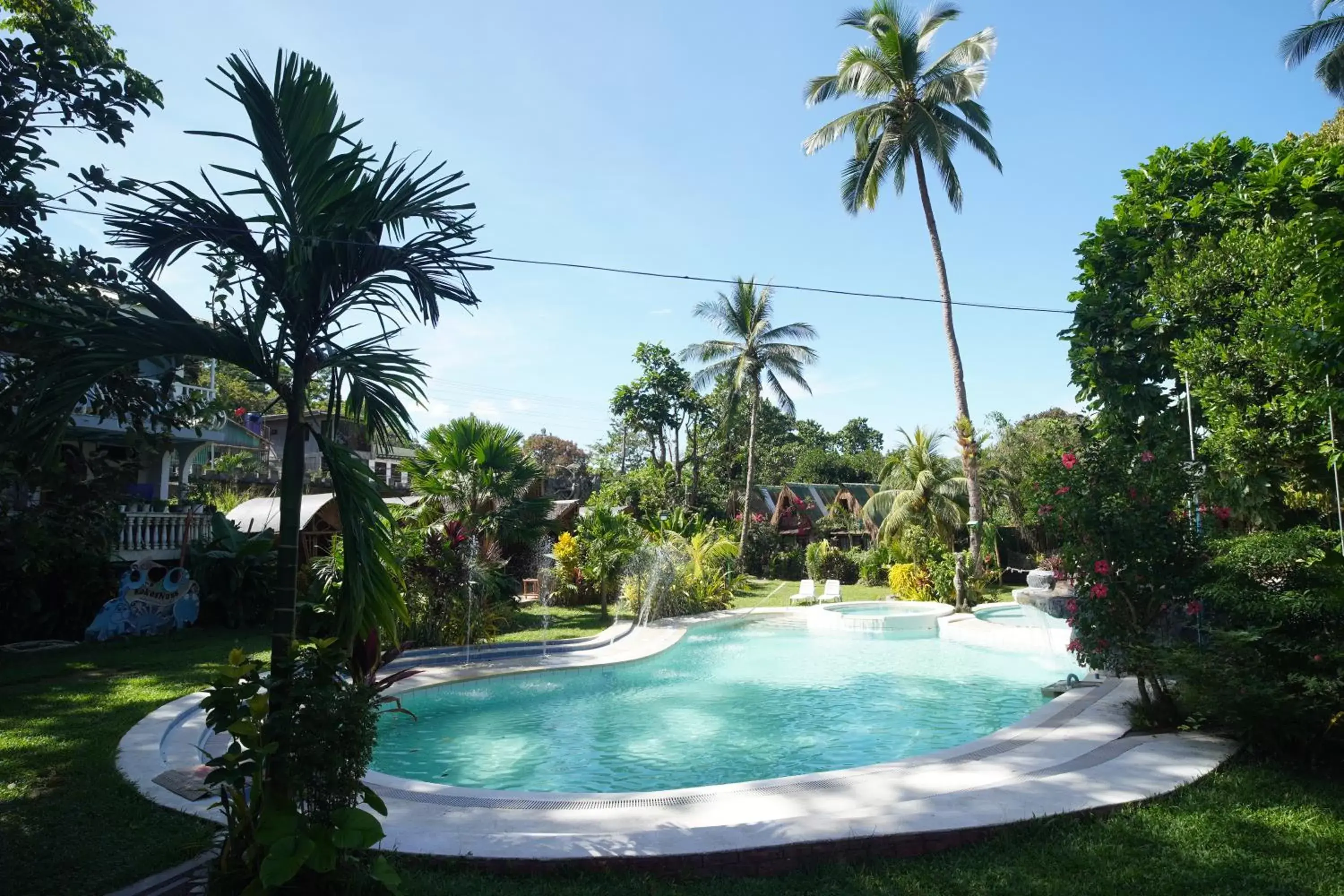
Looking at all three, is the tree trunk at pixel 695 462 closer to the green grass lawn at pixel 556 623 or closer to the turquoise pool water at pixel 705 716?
the green grass lawn at pixel 556 623

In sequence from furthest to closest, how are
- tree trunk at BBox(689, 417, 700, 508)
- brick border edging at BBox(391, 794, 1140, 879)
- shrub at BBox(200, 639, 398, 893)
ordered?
tree trunk at BBox(689, 417, 700, 508)
brick border edging at BBox(391, 794, 1140, 879)
shrub at BBox(200, 639, 398, 893)

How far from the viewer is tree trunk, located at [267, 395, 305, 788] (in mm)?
3998

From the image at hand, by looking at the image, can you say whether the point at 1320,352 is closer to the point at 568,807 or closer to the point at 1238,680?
the point at 1238,680

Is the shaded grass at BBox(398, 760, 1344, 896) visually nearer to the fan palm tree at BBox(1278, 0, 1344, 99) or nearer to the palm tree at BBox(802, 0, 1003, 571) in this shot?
the palm tree at BBox(802, 0, 1003, 571)

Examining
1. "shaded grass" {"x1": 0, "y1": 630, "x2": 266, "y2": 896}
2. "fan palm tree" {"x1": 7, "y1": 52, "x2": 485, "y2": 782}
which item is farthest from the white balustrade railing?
"fan palm tree" {"x1": 7, "y1": 52, "x2": 485, "y2": 782}

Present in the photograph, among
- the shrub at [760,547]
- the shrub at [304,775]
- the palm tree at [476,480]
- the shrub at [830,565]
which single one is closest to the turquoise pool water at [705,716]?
the shrub at [304,775]

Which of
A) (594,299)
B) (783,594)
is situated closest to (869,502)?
(783,594)

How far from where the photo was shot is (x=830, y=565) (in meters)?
27.6

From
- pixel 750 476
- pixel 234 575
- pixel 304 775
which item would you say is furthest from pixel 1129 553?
pixel 750 476

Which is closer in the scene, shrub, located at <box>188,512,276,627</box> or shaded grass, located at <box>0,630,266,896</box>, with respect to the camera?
shaded grass, located at <box>0,630,266,896</box>

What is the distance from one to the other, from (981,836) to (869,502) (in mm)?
22832

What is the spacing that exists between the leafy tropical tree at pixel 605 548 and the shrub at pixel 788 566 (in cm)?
1248

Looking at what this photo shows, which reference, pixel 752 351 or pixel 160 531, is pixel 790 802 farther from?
pixel 752 351

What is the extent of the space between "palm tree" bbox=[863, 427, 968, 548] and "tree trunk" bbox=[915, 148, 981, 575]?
306 centimetres
